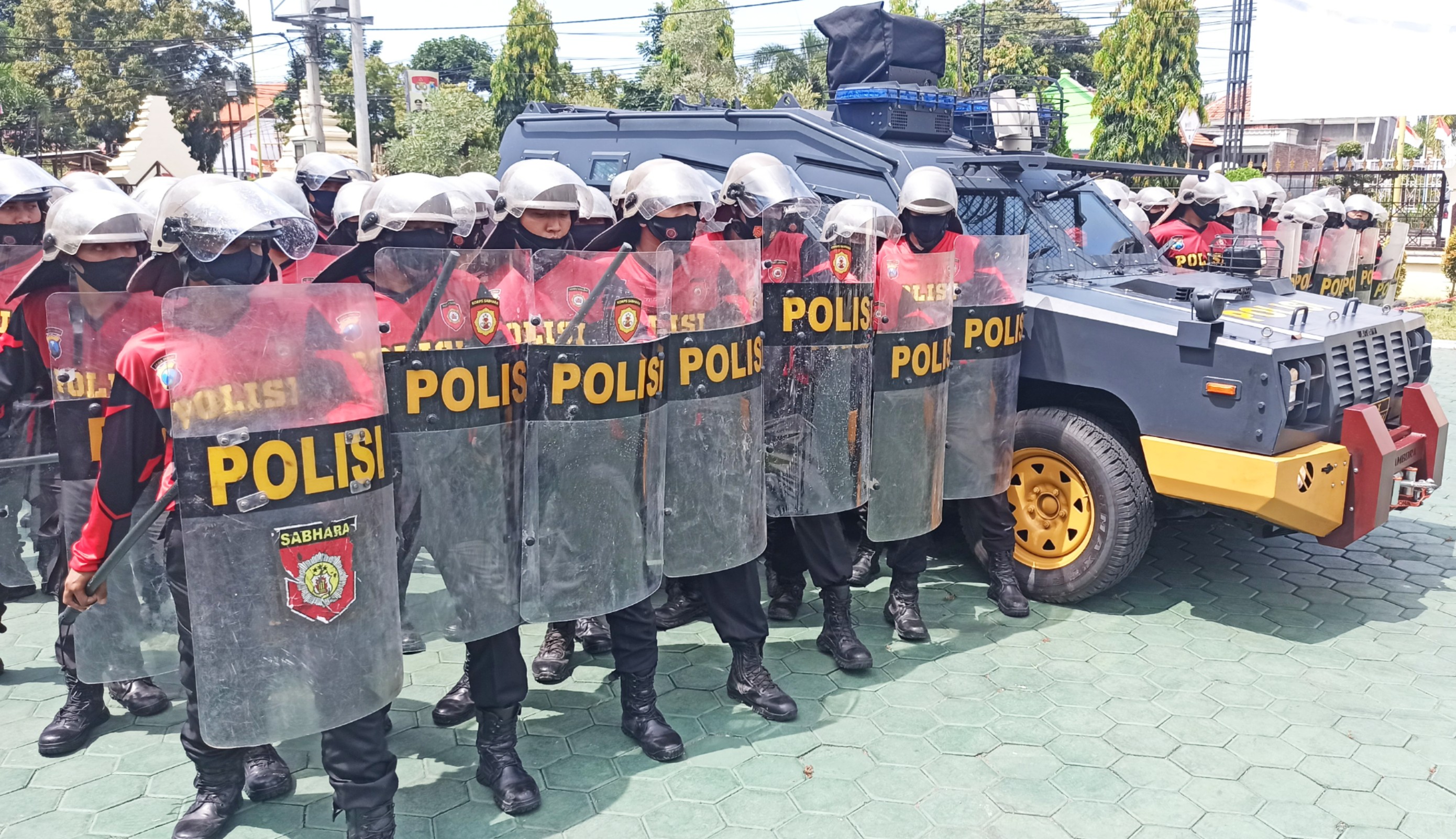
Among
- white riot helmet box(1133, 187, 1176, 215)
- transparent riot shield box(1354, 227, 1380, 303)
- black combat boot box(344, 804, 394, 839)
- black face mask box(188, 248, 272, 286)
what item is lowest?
black combat boot box(344, 804, 394, 839)

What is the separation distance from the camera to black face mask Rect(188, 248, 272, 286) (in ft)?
9.83

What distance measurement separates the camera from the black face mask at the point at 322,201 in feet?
20.2

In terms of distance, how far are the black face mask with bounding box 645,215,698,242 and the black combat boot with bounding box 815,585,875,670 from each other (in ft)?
5.39

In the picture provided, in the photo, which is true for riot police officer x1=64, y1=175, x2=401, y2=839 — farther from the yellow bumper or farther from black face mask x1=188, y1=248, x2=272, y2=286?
the yellow bumper

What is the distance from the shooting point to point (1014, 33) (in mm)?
52844

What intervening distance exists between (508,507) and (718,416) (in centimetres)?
89

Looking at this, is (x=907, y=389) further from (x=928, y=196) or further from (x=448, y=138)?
(x=448, y=138)

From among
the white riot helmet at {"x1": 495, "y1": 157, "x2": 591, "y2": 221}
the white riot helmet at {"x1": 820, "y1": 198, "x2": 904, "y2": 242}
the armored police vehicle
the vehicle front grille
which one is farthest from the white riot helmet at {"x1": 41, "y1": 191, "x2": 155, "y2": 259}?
the vehicle front grille

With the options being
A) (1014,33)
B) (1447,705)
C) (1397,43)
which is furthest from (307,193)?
(1014,33)

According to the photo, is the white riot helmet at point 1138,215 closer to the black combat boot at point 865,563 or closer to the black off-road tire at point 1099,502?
the black off-road tire at point 1099,502

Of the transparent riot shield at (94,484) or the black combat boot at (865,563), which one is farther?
the black combat boot at (865,563)

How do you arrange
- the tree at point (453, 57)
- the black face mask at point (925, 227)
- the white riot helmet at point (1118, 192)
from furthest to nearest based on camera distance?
the tree at point (453, 57)
the white riot helmet at point (1118, 192)
the black face mask at point (925, 227)

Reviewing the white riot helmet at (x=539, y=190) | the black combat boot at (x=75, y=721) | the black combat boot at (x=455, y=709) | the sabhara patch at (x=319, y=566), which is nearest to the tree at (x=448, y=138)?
the white riot helmet at (x=539, y=190)

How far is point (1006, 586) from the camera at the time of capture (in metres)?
5.47
